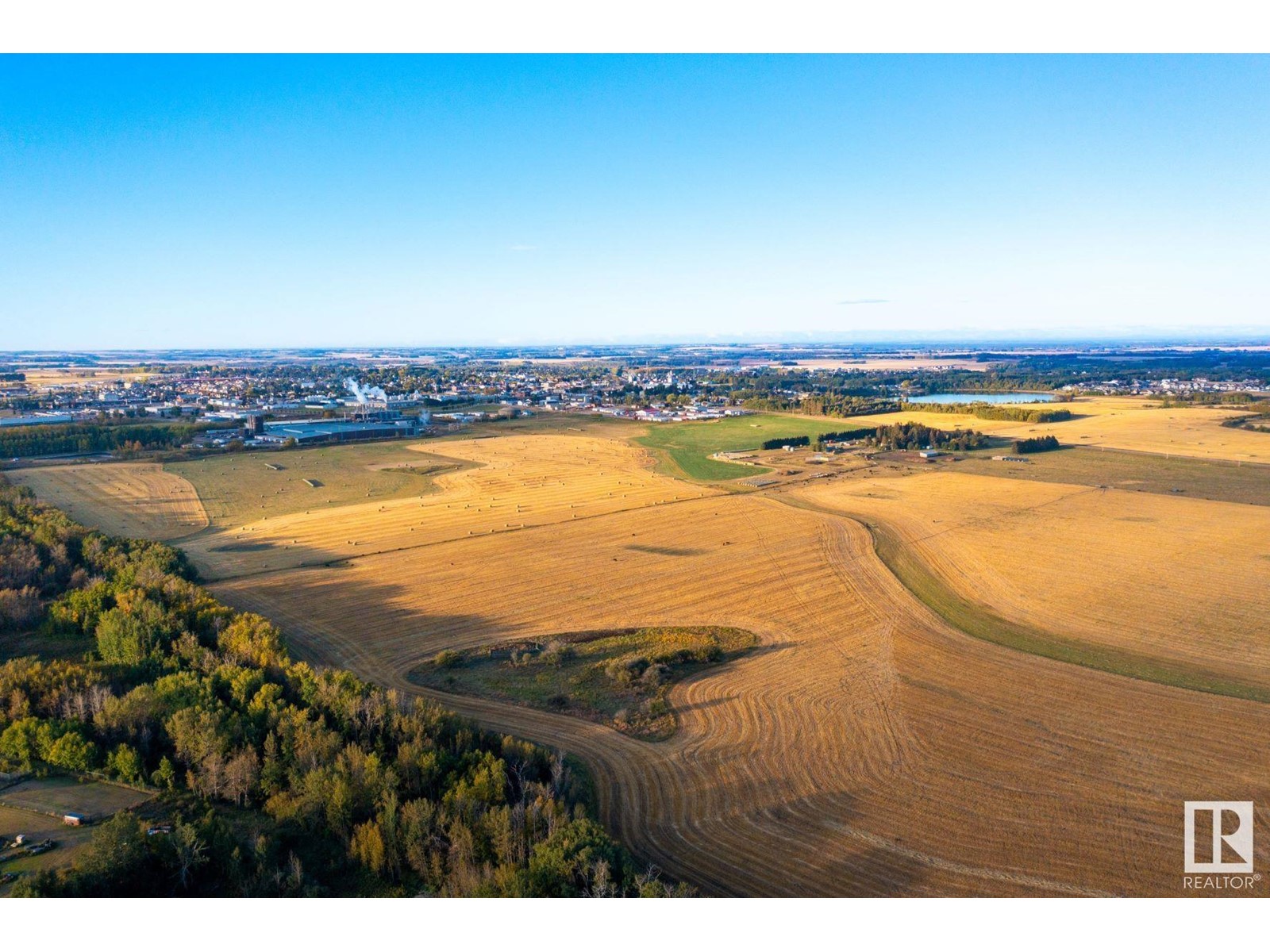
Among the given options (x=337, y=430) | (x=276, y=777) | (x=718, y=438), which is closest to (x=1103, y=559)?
(x=276, y=777)

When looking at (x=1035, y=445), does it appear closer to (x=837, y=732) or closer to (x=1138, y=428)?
(x=1138, y=428)

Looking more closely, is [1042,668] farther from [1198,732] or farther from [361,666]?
[361,666]

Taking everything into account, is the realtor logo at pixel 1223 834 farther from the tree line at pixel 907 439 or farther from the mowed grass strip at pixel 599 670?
the tree line at pixel 907 439

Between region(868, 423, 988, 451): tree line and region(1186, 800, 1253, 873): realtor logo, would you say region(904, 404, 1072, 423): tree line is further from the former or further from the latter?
region(1186, 800, 1253, 873): realtor logo

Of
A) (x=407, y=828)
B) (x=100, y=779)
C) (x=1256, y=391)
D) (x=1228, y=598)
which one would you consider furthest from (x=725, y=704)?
(x=1256, y=391)

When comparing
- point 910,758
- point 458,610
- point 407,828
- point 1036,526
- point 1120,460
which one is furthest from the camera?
point 1120,460

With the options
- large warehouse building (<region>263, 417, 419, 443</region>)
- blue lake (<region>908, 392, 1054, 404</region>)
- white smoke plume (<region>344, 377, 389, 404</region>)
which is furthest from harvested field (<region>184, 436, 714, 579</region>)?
blue lake (<region>908, 392, 1054, 404</region>)
